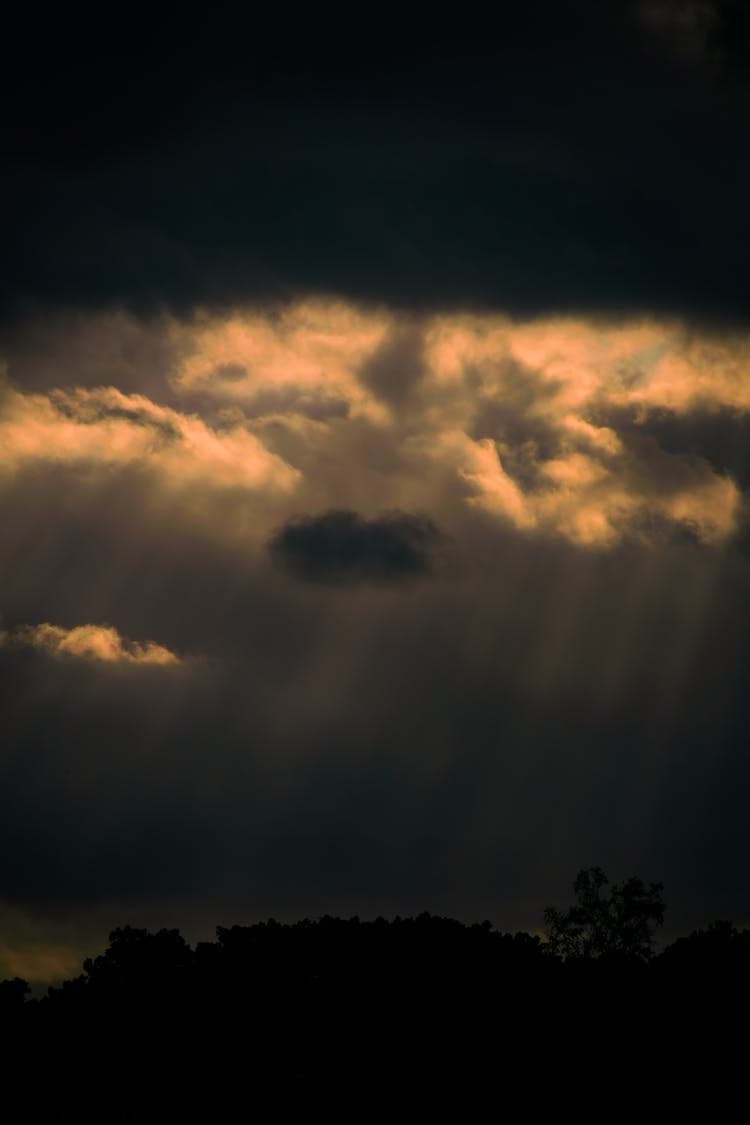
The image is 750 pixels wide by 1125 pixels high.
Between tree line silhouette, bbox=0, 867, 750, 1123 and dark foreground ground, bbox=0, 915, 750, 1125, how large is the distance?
0.14 m

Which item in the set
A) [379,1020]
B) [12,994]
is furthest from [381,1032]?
[12,994]

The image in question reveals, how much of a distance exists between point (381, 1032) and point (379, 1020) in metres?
1.76

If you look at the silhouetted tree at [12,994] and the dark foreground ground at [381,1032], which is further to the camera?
the silhouetted tree at [12,994]

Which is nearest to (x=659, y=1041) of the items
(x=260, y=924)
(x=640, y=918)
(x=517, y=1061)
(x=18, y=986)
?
(x=517, y=1061)

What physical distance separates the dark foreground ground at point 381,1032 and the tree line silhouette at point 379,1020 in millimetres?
139

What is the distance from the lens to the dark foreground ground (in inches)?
2514

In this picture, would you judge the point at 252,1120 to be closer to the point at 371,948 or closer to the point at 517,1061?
the point at 517,1061

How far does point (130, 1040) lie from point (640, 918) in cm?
4075

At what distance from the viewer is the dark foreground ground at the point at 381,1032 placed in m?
63.8

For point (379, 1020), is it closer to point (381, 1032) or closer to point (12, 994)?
point (381, 1032)

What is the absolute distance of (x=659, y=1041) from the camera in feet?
213

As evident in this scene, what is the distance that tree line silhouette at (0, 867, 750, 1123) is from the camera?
6575cm

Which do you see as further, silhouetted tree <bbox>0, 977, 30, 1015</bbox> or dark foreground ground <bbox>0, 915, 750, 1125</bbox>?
silhouetted tree <bbox>0, 977, 30, 1015</bbox>

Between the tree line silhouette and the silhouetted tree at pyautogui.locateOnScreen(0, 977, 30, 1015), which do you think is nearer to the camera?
the tree line silhouette
